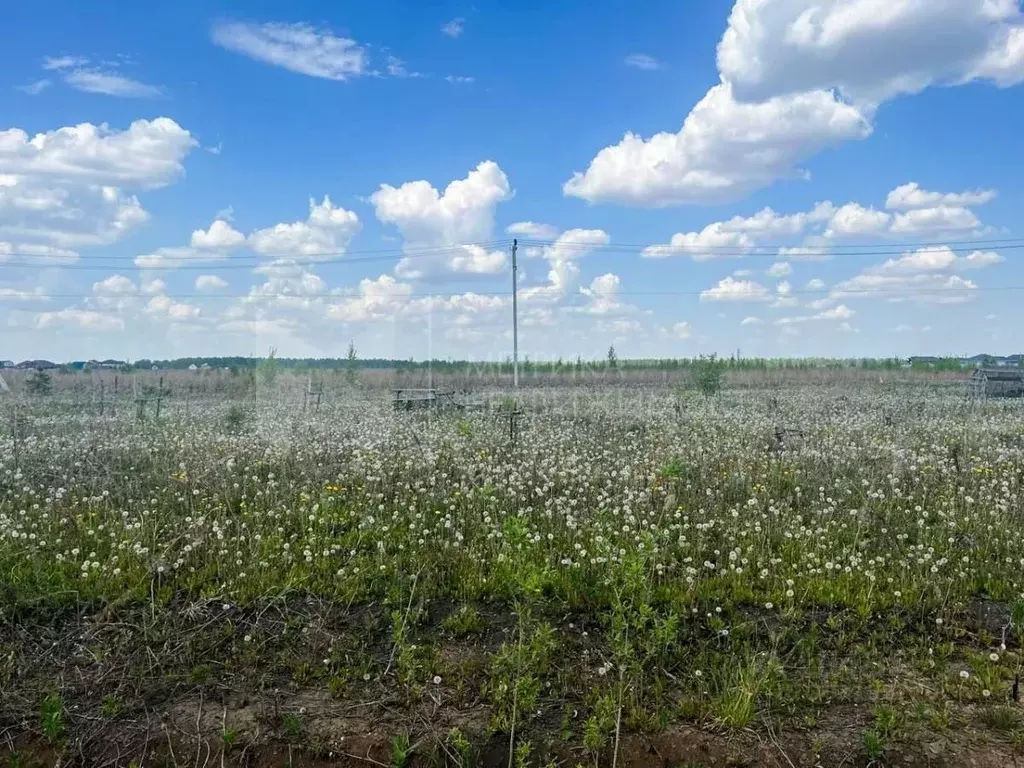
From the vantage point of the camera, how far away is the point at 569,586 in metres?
6.45

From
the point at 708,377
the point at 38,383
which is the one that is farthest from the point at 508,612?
the point at 38,383

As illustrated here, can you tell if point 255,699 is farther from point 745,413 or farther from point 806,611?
point 745,413

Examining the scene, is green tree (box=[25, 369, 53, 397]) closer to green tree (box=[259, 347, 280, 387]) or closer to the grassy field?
green tree (box=[259, 347, 280, 387])

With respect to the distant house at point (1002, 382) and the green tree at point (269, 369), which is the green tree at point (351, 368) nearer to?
the green tree at point (269, 369)

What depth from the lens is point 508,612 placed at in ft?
20.5

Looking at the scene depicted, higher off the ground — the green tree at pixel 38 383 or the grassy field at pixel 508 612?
the green tree at pixel 38 383

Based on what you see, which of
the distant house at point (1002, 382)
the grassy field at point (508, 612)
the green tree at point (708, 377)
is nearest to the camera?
the grassy field at point (508, 612)

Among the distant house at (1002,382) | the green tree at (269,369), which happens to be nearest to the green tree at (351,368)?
the green tree at (269,369)

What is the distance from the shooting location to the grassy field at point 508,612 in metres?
4.81

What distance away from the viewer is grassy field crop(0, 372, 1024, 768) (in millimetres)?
4809

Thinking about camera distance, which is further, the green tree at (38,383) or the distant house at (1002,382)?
the distant house at (1002,382)

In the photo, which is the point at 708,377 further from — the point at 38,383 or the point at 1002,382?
the point at 38,383

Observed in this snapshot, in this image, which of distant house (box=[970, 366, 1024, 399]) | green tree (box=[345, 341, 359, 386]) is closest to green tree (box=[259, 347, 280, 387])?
green tree (box=[345, 341, 359, 386])

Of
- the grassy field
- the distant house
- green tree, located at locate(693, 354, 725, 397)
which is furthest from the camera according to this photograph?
the distant house
